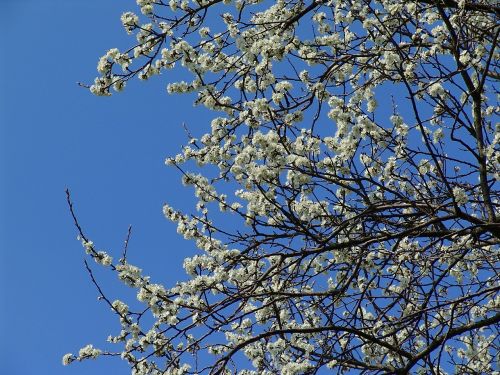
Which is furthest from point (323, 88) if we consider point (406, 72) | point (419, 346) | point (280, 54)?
point (419, 346)

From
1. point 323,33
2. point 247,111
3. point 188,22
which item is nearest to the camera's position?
point 247,111

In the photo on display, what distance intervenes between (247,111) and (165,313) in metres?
2.09

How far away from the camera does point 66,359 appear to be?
6.34 m

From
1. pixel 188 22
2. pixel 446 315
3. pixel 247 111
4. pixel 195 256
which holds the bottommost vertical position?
pixel 446 315

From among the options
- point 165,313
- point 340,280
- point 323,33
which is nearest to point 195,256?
A: point 165,313

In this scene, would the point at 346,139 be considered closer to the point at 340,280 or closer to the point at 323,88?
the point at 323,88

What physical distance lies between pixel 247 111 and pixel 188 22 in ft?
4.47

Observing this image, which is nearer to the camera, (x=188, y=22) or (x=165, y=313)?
(x=165, y=313)

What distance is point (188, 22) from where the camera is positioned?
Result: 7.06 metres

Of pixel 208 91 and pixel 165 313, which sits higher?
pixel 208 91

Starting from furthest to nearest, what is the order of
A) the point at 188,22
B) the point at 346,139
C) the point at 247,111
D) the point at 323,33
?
the point at 323,33
the point at 188,22
the point at 247,111
the point at 346,139

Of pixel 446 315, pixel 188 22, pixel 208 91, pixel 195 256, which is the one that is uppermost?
pixel 188 22

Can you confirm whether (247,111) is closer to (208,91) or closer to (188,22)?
(208,91)

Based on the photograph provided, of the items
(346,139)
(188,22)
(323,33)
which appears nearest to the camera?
(346,139)
